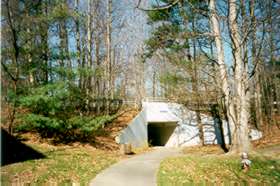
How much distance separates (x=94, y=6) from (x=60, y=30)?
4.23 meters

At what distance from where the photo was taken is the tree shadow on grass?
1020cm

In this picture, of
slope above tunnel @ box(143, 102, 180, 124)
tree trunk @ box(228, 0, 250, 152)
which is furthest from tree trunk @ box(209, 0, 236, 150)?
slope above tunnel @ box(143, 102, 180, 124)

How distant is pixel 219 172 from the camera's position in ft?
32.5

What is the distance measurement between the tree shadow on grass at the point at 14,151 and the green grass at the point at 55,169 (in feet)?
1.34

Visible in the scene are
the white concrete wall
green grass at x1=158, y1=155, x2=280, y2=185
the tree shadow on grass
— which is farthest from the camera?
the white concrete wall

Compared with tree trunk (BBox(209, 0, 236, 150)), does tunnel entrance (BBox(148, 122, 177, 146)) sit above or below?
below

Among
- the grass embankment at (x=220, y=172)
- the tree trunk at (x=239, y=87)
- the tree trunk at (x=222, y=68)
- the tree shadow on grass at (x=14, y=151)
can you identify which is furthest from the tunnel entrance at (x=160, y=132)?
the tree shadow on grass at (x=14, y=151)

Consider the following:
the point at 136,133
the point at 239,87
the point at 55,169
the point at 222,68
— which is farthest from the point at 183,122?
the point at 55,169

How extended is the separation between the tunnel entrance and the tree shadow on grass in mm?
13901

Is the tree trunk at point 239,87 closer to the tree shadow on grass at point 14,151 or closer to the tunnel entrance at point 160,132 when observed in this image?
the tree shadow on grass at point 14,151

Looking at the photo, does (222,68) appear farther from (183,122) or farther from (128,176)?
(183,122)

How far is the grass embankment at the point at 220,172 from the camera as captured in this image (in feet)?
29.5

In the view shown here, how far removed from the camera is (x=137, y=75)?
32.7 metres

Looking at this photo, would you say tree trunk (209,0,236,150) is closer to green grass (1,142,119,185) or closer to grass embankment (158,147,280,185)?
grass embankment (158,147,280,185)
